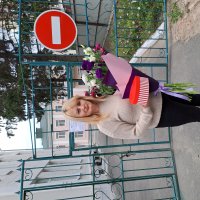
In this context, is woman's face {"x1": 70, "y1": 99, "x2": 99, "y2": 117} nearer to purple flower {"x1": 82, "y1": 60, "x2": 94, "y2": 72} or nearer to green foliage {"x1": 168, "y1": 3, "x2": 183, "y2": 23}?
purple flower {"x1": 82, "y1": 60, "x2": 94, "y2": 72}

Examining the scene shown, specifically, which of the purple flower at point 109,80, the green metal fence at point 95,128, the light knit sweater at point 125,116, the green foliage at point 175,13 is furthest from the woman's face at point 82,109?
the green foliage at point 175,13

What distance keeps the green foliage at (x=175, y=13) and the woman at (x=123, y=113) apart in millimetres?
2516

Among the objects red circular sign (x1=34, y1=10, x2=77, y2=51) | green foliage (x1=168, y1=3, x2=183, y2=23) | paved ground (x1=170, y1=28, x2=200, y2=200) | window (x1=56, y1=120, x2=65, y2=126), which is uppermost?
green foliage (x1=168, y1=3, x2=183, y2=23)

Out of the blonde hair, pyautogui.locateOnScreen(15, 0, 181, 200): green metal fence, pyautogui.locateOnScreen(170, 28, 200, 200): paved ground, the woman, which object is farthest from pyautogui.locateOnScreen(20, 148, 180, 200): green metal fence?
the blonde hair

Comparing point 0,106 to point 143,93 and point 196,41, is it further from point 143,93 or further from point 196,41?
point 143,93

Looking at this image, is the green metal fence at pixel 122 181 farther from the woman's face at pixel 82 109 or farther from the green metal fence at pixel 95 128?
the woman's face at pixel 82 109

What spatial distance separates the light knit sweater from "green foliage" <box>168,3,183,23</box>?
8.58 ft

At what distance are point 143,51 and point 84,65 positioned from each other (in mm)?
3978

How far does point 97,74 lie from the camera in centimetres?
253

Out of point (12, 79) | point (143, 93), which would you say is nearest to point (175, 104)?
point (143, 93)

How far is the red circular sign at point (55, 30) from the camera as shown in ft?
13.8

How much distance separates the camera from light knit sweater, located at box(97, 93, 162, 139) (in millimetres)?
2516

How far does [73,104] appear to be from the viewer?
8.14 ft

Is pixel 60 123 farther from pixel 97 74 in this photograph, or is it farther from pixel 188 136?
→ pixel 97 74
